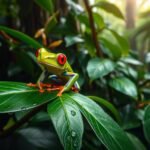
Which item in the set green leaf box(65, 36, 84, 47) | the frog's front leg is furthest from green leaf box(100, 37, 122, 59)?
Answer: the frog's front leg

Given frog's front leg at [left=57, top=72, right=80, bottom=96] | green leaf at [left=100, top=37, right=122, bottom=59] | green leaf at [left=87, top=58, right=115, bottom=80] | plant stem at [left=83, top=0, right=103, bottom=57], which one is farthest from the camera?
green leaf at [left=100, top=37, right=122, bottom=59]

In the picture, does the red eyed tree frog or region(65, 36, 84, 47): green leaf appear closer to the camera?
the red eyed tree frog

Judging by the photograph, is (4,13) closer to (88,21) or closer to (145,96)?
(88,21)

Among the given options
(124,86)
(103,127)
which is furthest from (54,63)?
(124,86)

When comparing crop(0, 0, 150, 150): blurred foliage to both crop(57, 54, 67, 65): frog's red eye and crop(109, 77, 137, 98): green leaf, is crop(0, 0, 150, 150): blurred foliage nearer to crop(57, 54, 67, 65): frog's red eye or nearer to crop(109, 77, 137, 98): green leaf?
crop(109, 77, 137, 98): green leaf

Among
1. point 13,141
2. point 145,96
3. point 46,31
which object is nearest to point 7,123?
point 13,141

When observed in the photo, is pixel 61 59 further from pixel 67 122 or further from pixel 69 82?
pixel 67 122

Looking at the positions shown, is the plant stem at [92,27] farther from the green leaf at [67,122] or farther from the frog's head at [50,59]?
the green leaf at [67,122]
